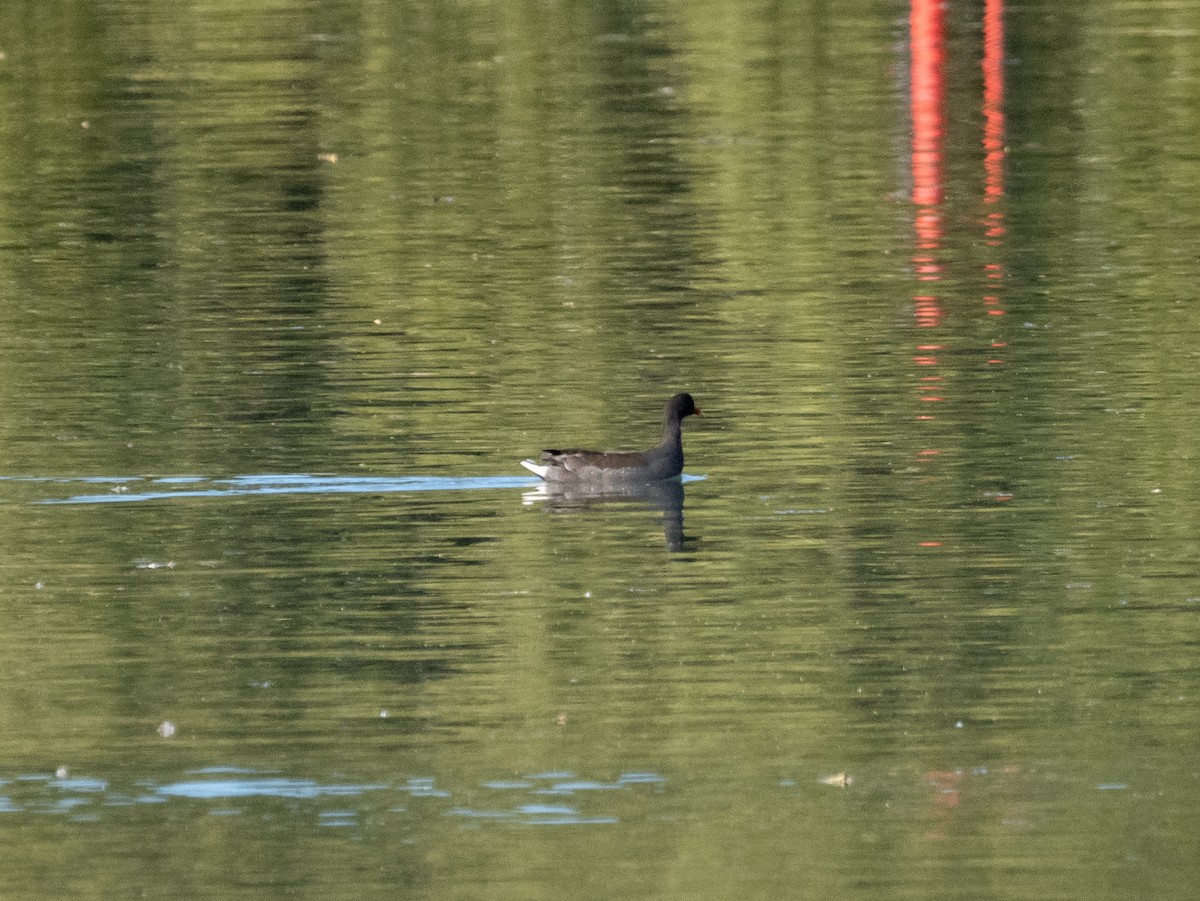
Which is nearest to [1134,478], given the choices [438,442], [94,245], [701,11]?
[438,442]

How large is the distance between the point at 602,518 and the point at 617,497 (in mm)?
846

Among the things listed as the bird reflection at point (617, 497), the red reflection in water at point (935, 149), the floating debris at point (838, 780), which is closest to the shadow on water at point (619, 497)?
the bird reflection at point (617, 497)

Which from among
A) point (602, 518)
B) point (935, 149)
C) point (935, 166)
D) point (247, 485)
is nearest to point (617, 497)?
point (602, 518)

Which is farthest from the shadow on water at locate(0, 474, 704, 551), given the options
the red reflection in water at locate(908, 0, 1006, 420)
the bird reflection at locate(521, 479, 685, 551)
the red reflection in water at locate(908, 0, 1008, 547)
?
the red reflection in water at locate(908, 0, 1006, 420)

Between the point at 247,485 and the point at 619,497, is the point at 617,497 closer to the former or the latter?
the point at 619,497

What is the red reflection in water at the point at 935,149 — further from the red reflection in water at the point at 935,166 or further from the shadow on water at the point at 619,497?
the shadow on water at the point at 619,497

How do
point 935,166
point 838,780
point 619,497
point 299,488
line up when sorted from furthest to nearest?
point 935,166 < point 619,497 < point 299,488 < point 838,780

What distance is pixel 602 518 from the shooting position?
67.8ft

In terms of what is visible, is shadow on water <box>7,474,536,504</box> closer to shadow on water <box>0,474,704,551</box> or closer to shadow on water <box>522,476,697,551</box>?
Answer: shadow on water <box>0,474,704,551</box>

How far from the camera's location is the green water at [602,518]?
1330cm

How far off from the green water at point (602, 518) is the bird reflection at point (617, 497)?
0.27 feet

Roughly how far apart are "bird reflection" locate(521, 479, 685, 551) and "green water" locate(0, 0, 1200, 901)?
0.27 ft

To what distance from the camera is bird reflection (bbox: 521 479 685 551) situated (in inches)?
806

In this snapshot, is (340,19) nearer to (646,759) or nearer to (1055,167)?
(1055,167)
